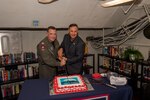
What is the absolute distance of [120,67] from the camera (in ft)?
12.2

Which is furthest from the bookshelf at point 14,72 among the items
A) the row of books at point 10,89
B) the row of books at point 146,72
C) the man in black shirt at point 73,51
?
the row of books at point 146,72

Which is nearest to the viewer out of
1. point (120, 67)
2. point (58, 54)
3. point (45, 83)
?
point (45, 83)

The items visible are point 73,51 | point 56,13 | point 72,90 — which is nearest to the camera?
point 72,90

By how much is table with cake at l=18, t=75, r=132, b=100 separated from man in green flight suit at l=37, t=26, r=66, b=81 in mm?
494

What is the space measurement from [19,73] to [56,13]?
5.34 feet

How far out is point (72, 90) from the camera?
1.73 metres

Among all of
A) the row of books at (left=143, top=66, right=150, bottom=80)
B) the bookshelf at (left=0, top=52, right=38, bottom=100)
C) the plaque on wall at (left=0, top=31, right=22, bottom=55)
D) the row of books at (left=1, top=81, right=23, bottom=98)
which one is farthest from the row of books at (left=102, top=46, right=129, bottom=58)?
the row of books at (left=1, top=81, right=23, bottom=98)

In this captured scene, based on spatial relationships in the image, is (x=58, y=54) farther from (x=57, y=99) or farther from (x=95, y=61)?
(x=95, y=61)

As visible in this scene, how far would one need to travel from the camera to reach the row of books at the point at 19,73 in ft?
10.6

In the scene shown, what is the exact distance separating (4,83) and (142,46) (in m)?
3.26

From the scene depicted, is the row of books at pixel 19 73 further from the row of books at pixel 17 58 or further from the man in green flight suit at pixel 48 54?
the man in green flight suit at pixel 48 54

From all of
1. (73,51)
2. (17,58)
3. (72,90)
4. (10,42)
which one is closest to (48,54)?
(73,51)

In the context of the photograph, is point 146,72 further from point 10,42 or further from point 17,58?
point 10,42

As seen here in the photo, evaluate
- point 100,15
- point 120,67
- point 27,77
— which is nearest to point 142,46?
point 120,67
